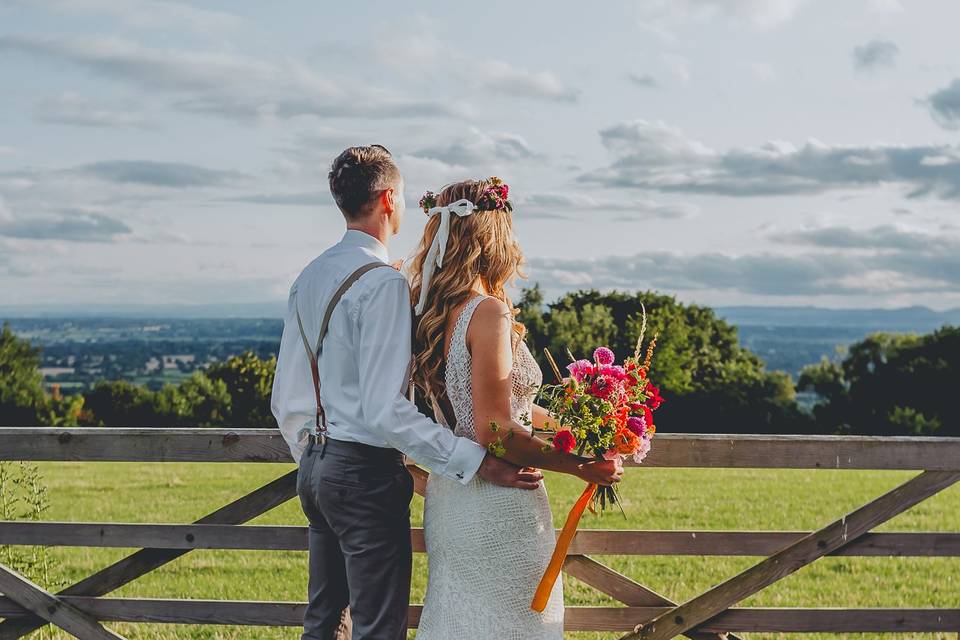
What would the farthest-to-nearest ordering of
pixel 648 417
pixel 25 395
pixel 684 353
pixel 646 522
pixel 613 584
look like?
pixel 684 353, pixel 25 395, pixel 646 522, pixel 613 584, pixel 648 417

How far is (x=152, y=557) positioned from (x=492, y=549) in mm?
2016

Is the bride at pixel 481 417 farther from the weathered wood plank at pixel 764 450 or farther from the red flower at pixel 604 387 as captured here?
the weathered wood plank at pixel 764 450

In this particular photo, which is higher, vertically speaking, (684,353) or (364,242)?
(364,242)

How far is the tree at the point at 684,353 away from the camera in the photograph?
6619 centimetres

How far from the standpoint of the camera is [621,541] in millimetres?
5191

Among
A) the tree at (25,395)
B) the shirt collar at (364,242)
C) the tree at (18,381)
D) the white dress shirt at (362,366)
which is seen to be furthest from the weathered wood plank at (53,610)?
the tree at (18,381)

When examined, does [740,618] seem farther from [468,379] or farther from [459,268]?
[459,268]

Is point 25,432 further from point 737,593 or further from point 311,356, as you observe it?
point 737,593

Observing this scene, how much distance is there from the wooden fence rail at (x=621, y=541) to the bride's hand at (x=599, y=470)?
63 cm

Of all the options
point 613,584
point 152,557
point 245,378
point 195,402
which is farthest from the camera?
point 245,378

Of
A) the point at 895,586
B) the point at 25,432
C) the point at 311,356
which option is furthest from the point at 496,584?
the point at 895,586

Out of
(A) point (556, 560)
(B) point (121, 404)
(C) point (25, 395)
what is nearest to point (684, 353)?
(B) point (121, 404)

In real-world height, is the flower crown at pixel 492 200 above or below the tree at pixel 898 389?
above

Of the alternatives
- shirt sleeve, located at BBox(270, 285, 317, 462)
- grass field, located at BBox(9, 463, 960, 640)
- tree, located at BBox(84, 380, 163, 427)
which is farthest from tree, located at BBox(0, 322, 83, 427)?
shirt sleeve, located at BBox(270, 285, 317, 462)
